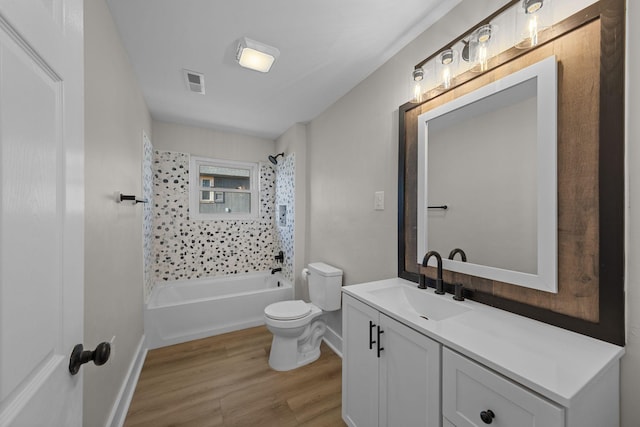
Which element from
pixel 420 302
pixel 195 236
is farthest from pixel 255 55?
pixel 195 236

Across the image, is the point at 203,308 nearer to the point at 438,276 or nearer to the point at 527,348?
the point at 438,276

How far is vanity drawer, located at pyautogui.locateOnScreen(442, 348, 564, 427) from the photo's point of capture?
2.15ft

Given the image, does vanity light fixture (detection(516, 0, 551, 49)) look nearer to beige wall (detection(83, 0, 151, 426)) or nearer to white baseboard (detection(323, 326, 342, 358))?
beige wall (detection(83, 0, 151, 426))

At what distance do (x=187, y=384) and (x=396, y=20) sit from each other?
291cm

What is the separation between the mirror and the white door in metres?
1.52

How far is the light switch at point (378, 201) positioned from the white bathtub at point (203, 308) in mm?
1768

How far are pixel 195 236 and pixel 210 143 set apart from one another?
1.27 m

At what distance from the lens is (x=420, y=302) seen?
141 cm

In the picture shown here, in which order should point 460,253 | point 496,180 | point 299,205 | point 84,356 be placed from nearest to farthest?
point 84,356
point 496,180
point 460,253
point 299,205

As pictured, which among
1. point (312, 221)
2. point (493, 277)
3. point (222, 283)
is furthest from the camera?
point (222, 283)

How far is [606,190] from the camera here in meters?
0.85

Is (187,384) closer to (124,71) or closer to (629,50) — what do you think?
(124,71)

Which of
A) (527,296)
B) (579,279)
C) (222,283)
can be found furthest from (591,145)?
(222,283)

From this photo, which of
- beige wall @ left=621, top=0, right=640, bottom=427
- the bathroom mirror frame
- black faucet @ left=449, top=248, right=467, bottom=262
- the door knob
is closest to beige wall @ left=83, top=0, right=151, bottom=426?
the door knob
